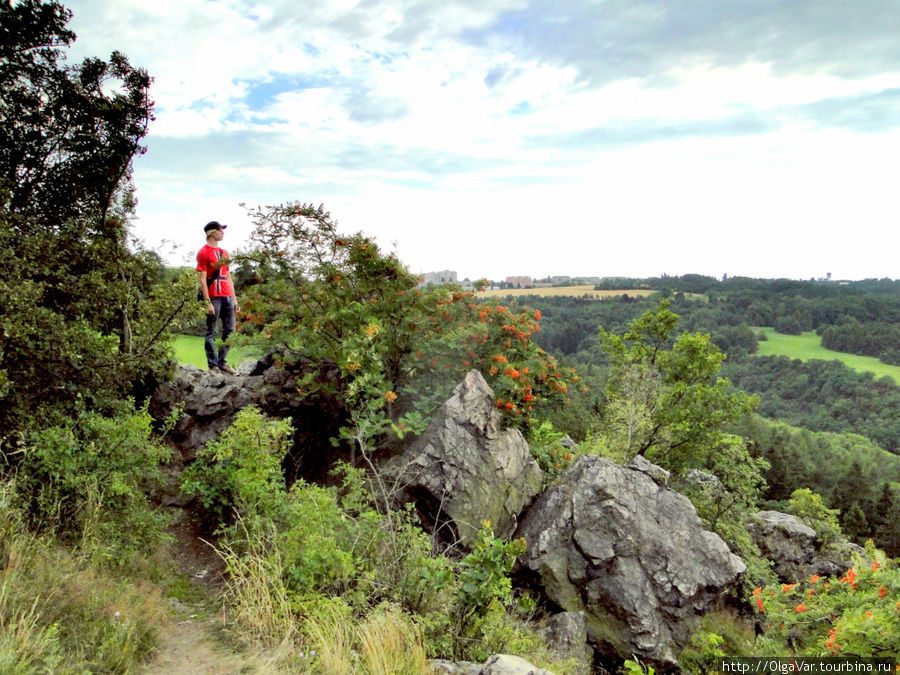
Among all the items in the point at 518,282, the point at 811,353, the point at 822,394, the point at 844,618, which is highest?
the point at 518,282

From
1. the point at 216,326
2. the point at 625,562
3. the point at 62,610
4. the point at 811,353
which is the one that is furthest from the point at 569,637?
the point at 811,353

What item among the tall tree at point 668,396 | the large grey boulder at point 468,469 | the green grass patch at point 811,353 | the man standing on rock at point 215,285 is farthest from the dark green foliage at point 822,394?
the man standing on rock at point 215,285

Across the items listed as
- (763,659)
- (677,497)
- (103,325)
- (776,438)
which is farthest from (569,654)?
(776,438)

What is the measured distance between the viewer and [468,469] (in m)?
6.88

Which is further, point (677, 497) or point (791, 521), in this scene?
point (791, 521)

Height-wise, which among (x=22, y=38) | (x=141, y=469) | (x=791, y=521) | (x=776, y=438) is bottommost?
(x=776, y=438)

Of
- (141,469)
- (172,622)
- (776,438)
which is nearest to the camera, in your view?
(172,622)

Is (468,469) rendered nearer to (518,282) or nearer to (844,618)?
(844,618)

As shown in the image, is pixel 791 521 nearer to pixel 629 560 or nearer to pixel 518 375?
pixel 629 560

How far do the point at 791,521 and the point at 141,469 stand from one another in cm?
1837

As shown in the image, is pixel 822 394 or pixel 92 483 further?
pixel 822 394

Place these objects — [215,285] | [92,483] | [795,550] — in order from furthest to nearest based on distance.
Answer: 1. [795,550]
2. [215,285]
3. [92,483]

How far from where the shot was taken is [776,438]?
3916cm

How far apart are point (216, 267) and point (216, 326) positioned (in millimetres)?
1088
